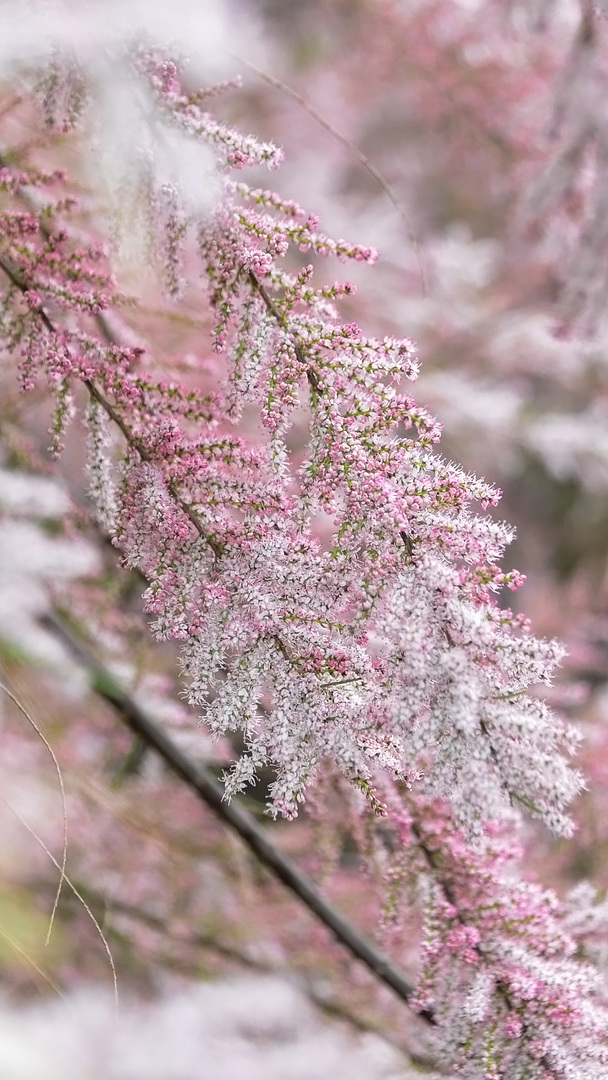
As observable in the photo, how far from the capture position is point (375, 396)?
625 mm

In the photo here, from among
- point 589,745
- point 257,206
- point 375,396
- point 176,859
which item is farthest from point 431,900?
point 589,745

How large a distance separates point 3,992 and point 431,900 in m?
0.72

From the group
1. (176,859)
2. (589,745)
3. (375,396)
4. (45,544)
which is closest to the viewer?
(375,396)

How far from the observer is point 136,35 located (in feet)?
2.28

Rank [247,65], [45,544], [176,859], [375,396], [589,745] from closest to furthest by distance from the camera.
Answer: [375,396] → [247,65] → [45,544] → [176,859] → [589,745]

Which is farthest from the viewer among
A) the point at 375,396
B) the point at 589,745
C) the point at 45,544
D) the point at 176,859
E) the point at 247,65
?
the point at 589,745

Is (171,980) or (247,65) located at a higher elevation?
(247,65)

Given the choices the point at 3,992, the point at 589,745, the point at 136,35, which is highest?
the point at 589,745

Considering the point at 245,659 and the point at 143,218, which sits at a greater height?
the point at 143,218

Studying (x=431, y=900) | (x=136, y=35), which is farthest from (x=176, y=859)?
(x=136, y=35)

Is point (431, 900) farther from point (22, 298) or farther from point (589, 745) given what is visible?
point (589, 745)

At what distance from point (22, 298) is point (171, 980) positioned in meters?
1.07

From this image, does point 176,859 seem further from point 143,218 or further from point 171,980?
point 143,218

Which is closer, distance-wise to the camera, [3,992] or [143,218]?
[143,218]
